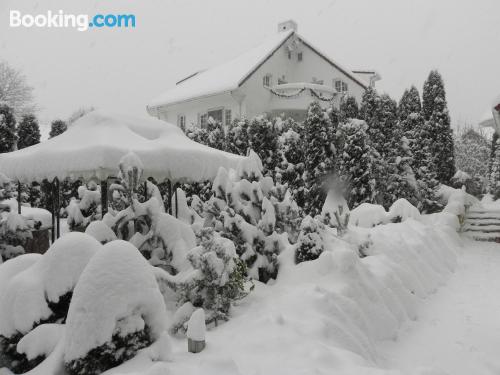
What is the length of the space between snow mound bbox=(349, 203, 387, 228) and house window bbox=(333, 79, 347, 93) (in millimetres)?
17876

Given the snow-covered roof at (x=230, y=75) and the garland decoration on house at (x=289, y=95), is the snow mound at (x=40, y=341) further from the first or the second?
the garland decoration on house at (x=289, y=95)

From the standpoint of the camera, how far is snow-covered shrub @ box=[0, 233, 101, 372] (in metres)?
4.27

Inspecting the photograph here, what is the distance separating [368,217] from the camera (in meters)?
13.7

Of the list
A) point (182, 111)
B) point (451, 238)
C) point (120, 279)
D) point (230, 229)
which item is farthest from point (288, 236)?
point (182, 111)

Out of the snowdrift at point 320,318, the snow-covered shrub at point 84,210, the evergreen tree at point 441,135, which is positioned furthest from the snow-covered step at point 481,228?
the snow-covered shrub at point 84,210

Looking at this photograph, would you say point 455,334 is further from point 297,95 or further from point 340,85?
point 340,85

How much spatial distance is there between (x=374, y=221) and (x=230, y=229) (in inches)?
308

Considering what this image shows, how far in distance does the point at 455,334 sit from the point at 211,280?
4.15 m

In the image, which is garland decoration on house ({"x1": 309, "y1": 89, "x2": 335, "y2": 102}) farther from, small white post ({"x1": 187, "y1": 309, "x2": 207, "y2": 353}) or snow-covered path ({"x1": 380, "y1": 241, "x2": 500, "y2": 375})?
small white post ({"x1": 187, "y1": 309, "x2": 207, "y2": 353})

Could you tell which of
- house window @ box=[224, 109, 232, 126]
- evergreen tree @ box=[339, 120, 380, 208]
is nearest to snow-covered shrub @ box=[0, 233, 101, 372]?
evergreen tree @ box=[339, 120, 380, 208]

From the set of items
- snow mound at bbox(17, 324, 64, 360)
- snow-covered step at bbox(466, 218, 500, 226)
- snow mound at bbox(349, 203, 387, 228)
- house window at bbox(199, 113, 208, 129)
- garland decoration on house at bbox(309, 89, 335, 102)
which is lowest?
snow-covered step at bbox(466, 218, 500, 226)

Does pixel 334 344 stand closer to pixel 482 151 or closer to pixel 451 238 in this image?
pixel 451 238

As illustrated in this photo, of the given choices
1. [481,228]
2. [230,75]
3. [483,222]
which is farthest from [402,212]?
[230,75]

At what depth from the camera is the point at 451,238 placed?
48.6ft
